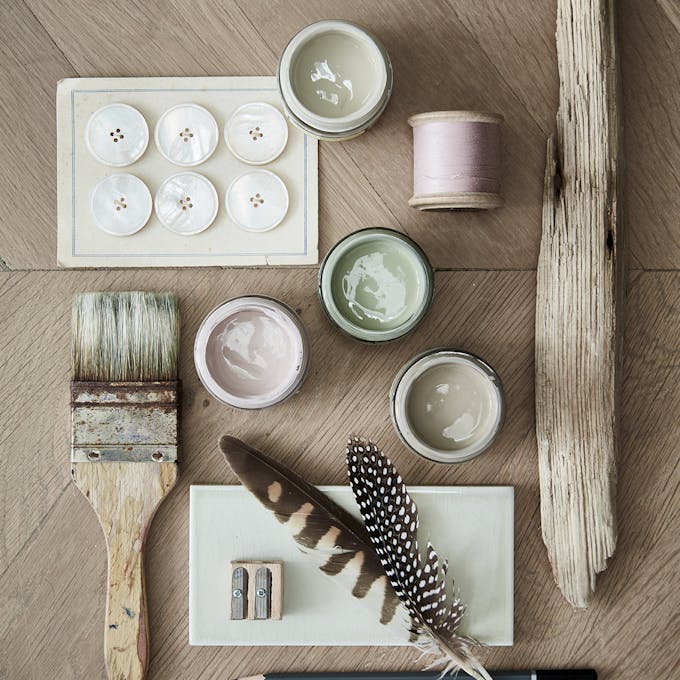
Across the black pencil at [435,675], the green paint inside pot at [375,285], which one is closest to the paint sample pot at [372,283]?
the green paint inside pot at [375,285]

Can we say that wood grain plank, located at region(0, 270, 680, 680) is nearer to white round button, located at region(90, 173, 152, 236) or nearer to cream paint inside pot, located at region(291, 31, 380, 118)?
white round button, located at region(90, 173, 152, 236)

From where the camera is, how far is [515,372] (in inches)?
29.5

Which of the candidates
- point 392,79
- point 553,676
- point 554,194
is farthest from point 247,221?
point 553,676

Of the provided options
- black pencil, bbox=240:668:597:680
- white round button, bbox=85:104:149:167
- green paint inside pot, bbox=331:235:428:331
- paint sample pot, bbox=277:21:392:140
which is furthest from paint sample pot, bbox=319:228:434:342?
black pencil, bbox=240:668:597:680

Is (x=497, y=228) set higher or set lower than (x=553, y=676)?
higher

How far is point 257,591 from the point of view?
73 cm

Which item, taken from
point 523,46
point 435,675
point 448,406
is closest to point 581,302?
point 448,406

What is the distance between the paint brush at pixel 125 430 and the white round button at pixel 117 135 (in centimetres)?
15

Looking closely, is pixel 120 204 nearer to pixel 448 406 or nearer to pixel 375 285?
pixel 375 285

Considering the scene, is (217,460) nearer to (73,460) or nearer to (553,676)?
(73,460)

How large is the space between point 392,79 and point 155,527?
0.52 meters

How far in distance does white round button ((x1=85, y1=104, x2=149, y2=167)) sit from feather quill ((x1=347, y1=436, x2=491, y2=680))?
378 millimetres

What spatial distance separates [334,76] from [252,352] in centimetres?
28

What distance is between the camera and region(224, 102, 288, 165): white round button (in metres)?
0.75
